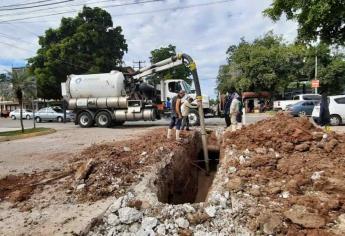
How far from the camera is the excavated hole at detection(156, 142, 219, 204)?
817cm

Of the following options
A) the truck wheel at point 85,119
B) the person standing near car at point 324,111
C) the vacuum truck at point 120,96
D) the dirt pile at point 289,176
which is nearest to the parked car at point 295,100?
the vacuum truck at point 120,96

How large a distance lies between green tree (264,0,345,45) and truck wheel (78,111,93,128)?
39.1 ft

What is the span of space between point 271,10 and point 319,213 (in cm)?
941

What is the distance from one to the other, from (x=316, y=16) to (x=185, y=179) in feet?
20.9

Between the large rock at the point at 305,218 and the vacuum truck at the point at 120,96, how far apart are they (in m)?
15.2

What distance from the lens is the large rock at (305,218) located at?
4.38m

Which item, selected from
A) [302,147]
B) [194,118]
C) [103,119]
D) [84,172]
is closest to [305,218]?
[302,147]

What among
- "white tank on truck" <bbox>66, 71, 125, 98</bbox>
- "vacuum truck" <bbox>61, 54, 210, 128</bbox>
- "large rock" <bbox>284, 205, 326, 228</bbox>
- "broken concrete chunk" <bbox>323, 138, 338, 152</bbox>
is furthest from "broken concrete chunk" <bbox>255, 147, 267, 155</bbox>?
"white tank on truck" <bbox>66, 71, 125, 98</bbox>

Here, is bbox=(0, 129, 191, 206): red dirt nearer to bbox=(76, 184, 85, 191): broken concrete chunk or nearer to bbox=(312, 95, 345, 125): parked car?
bbox=(76, 184, 85, 191): broken concrete chunk

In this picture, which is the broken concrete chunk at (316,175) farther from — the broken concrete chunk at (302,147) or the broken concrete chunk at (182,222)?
the broken concrete chunk at (182,222)

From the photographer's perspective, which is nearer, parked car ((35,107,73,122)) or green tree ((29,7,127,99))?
parked car ((35,107,73,122))

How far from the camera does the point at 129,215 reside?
4863 millimetres

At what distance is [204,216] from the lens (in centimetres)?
477

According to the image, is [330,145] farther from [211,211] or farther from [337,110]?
[337,110]
